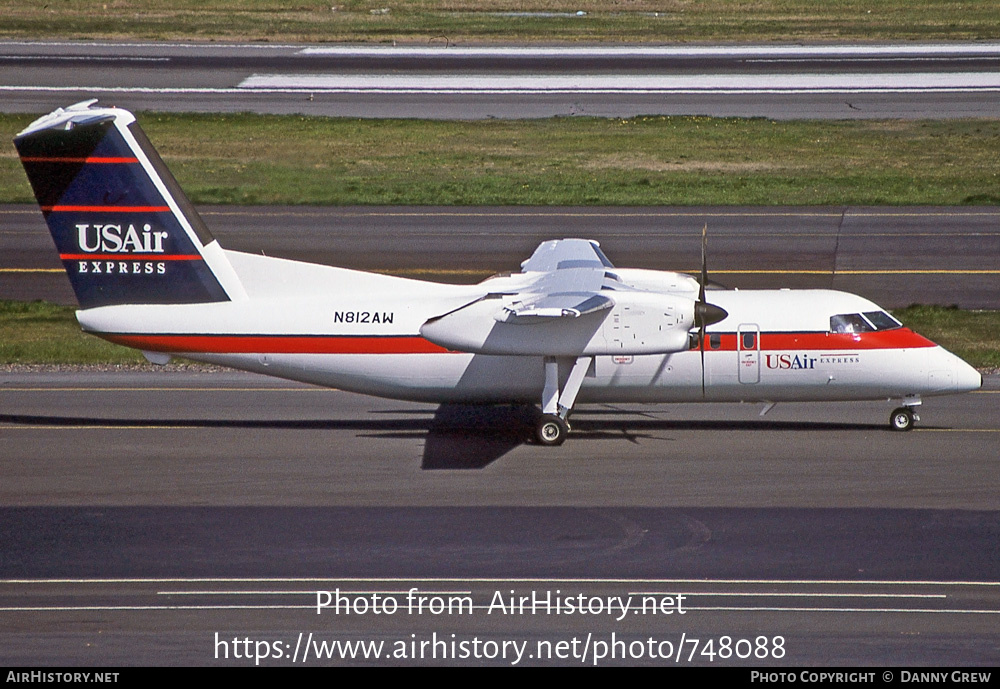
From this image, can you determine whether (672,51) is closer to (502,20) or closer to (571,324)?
(502,20)

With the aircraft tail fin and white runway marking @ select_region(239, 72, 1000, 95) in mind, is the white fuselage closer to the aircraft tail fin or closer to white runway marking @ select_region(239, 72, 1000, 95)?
the aircraft tail fin

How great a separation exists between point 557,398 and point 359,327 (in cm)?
369

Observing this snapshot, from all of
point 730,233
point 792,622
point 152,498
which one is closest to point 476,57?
point 730,233

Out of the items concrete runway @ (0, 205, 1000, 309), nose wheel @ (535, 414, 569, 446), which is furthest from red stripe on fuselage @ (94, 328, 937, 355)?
concrete runway @ (0, 205, 1000, 309)

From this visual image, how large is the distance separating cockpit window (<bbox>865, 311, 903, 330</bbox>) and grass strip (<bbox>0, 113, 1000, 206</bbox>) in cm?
2246

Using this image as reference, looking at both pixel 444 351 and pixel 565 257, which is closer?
pixel 444 351

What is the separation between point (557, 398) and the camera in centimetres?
2250

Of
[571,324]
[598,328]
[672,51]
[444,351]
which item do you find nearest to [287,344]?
[444,351]

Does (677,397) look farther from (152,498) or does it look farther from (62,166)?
(62,166)

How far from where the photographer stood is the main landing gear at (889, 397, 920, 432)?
23.3m

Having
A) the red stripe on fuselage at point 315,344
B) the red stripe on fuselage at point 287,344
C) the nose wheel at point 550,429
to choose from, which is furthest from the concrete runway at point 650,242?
the nose wheel at point 550,429

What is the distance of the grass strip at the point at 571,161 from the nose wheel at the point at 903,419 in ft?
74.5

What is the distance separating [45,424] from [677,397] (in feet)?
38.6

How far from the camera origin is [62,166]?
72.6 feet
